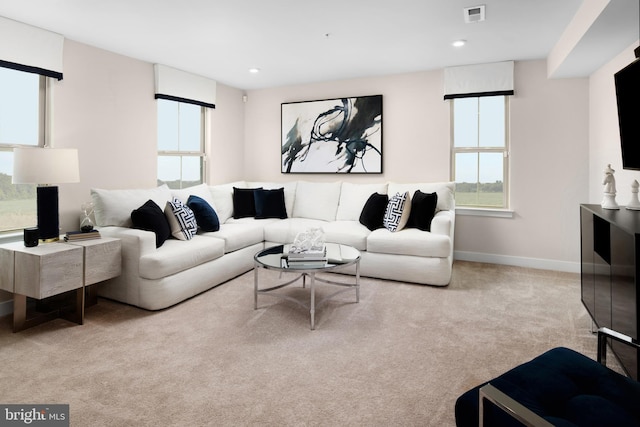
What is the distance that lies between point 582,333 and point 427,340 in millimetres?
1114

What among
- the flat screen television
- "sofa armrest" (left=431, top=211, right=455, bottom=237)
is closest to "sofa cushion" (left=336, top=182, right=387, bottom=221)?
"sofa armrest" (left=431, top=211, right=455, bottom=237)

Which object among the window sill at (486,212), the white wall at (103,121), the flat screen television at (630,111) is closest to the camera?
the flat screen television at (630,111)

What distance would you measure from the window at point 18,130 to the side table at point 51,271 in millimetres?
589

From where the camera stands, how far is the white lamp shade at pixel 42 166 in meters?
2.74

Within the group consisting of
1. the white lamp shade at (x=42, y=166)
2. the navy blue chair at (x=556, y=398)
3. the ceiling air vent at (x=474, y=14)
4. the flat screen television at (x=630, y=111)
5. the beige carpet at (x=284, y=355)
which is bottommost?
the beige carpet at (x=284, y=355)

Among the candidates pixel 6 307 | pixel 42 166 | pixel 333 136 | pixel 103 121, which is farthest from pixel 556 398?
pixel 333 136

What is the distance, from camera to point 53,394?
1.93 metres

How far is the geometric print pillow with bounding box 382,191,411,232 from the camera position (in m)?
4.09

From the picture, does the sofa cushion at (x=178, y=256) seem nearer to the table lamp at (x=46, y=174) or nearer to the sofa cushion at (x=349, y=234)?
the table lamp at (x=46, y=174)

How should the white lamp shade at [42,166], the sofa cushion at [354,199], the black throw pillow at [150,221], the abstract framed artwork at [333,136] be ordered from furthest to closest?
the abstract framed artwork at [333,136]
the sofa cushion at [354,199]
the black throw pillow at [150,221]
the white lamp shade at [42,166]

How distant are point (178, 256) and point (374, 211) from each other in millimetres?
2190

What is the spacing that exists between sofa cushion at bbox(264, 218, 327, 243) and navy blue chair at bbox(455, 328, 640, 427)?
3154 mm

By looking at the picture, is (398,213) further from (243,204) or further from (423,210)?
(243,204)

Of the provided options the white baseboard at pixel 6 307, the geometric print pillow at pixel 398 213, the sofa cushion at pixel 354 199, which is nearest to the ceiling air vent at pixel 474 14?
the geometric print pillow at pixel 398 213
